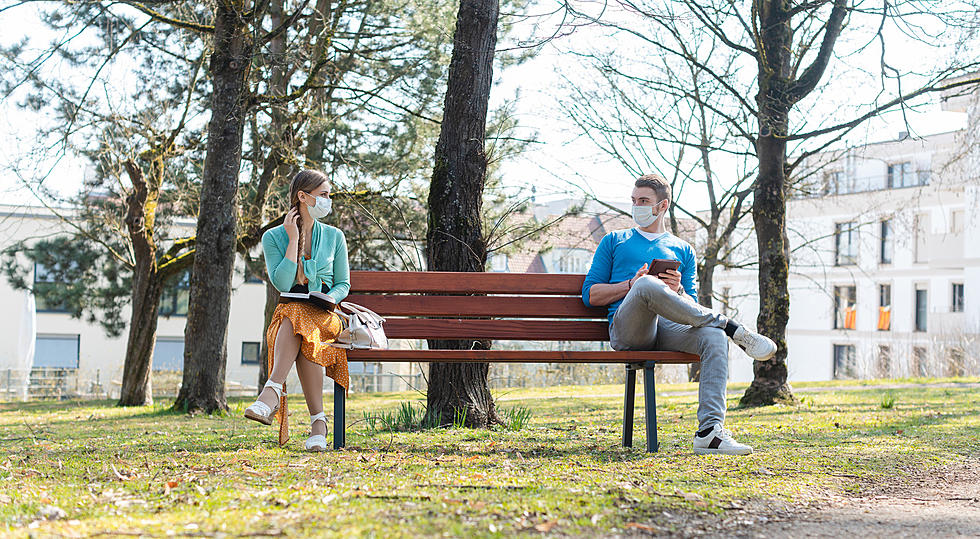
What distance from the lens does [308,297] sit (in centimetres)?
471

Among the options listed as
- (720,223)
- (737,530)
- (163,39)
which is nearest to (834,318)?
(720,223)

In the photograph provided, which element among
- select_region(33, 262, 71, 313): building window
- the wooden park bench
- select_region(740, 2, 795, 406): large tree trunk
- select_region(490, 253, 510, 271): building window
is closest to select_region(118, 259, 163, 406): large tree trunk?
select_region(33, 262, 71, 313): building window

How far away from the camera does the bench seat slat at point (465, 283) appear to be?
5.25 m

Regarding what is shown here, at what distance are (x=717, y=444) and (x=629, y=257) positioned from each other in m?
1.11

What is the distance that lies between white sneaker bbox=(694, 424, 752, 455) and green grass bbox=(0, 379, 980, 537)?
8 cm

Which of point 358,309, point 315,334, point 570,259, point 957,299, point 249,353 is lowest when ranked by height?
point 249,353

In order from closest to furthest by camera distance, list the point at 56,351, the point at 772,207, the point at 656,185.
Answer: the point at 656,185 → the point at 772,207 → the point at 56,351

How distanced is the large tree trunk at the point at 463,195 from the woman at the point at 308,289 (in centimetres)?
133

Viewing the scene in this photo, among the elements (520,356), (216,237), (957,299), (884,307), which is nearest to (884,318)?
(884,307)

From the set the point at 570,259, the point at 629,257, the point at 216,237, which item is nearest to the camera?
the point at 629,257

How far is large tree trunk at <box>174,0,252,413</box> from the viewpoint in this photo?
9344 millimetres

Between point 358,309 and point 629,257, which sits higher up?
point 629,257

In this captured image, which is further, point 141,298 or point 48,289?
point 48,289

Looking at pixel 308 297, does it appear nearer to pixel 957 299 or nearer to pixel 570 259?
pixel 570 259
